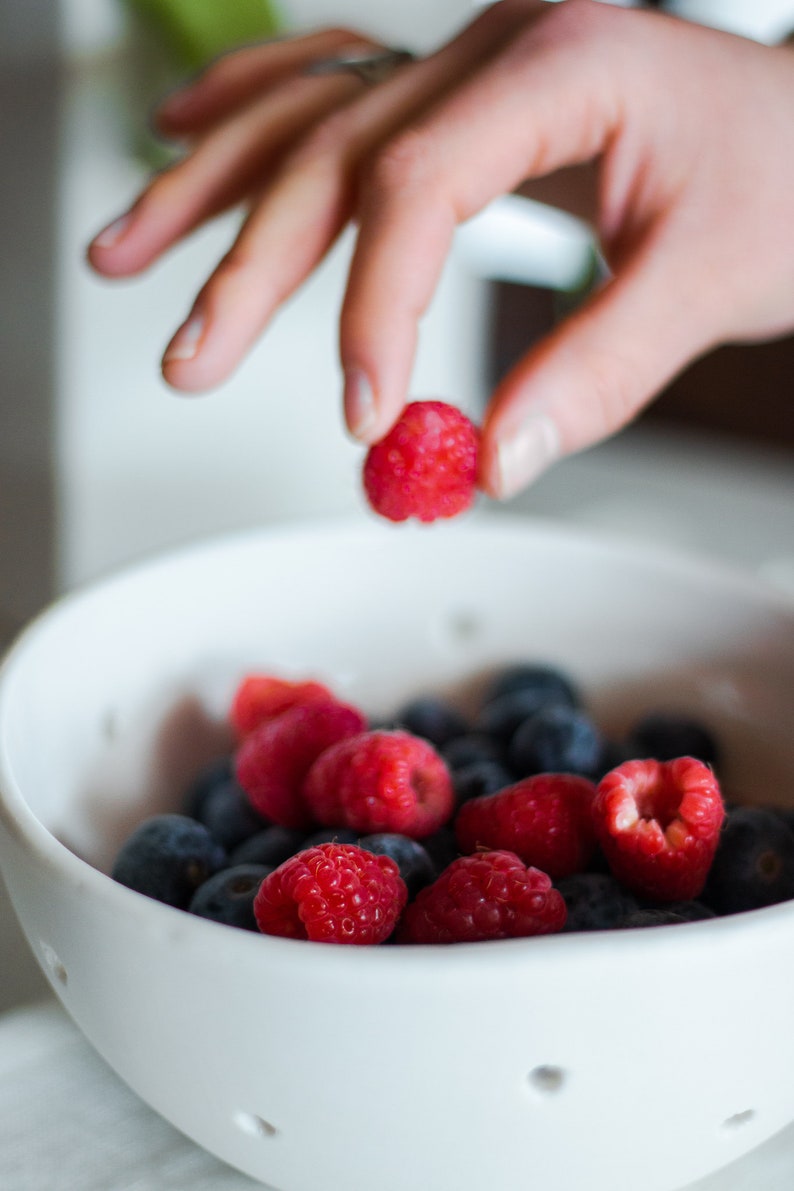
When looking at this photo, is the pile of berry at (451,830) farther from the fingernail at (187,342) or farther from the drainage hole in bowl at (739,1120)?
the fingernail at (187,342)

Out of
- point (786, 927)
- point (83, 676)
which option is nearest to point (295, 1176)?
point (786, 927)

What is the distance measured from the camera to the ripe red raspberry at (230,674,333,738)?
A: 0.72 meters

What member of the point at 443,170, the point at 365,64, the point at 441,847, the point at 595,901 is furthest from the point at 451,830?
the point at 365,64

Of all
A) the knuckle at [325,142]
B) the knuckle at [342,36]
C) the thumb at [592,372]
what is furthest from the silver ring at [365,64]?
the thumb at [592,372]

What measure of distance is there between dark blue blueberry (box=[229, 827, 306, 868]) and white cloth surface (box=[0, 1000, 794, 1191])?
0.13 meters

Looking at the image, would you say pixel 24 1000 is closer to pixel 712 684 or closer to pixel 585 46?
pixel 712 684

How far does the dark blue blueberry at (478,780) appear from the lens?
67cm

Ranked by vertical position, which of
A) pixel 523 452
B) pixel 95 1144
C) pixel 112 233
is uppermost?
pixel 112 233

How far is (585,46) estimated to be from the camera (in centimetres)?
61

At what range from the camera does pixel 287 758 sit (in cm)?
65

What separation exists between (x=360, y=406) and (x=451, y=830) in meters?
0.26

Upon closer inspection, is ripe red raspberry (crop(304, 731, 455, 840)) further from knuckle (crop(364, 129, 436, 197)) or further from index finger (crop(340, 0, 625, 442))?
knuckle (crop(364, 129, 436, 197))

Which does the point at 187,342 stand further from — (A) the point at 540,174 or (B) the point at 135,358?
(B) the point at 135,358

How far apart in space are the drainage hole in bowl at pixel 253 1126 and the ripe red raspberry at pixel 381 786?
19 centimetres
